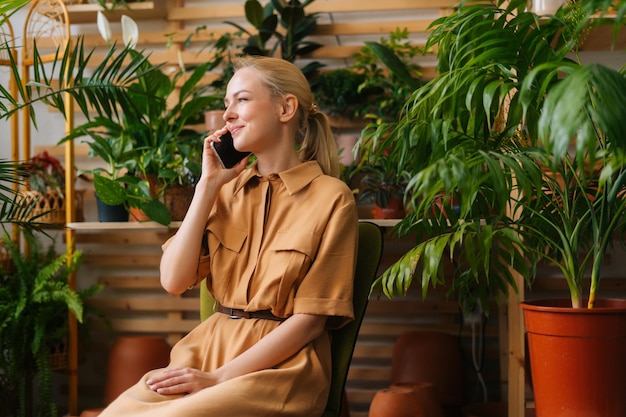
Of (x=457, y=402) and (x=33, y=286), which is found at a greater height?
(x=33, y=286)

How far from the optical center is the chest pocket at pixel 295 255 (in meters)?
1.98

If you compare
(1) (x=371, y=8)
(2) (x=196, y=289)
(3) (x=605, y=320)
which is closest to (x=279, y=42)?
(1) (x=371, y=8)

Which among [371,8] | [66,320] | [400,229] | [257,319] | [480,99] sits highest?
[371,8]

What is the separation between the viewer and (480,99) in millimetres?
2010

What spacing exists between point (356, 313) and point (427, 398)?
620mm

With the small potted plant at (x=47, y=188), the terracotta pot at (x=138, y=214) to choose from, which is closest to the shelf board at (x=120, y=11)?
the small potted plant at (x=47, y=188)

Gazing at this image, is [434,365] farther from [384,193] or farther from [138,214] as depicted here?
[138,214]

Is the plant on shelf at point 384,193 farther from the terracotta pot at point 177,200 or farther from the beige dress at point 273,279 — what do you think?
the beige dress at point 273,279

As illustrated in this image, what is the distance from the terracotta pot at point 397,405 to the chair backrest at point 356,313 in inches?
15.5

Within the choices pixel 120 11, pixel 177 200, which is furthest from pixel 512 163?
pixel 120 11

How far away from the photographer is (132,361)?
3145 mm

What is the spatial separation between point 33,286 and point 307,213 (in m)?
1.59

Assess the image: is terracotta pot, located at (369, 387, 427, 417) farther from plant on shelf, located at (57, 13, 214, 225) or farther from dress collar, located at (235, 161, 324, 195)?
plant on shelf, located at (57, 13, 214, 225)

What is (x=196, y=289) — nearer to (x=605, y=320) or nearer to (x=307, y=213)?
(x=307, y=213)
